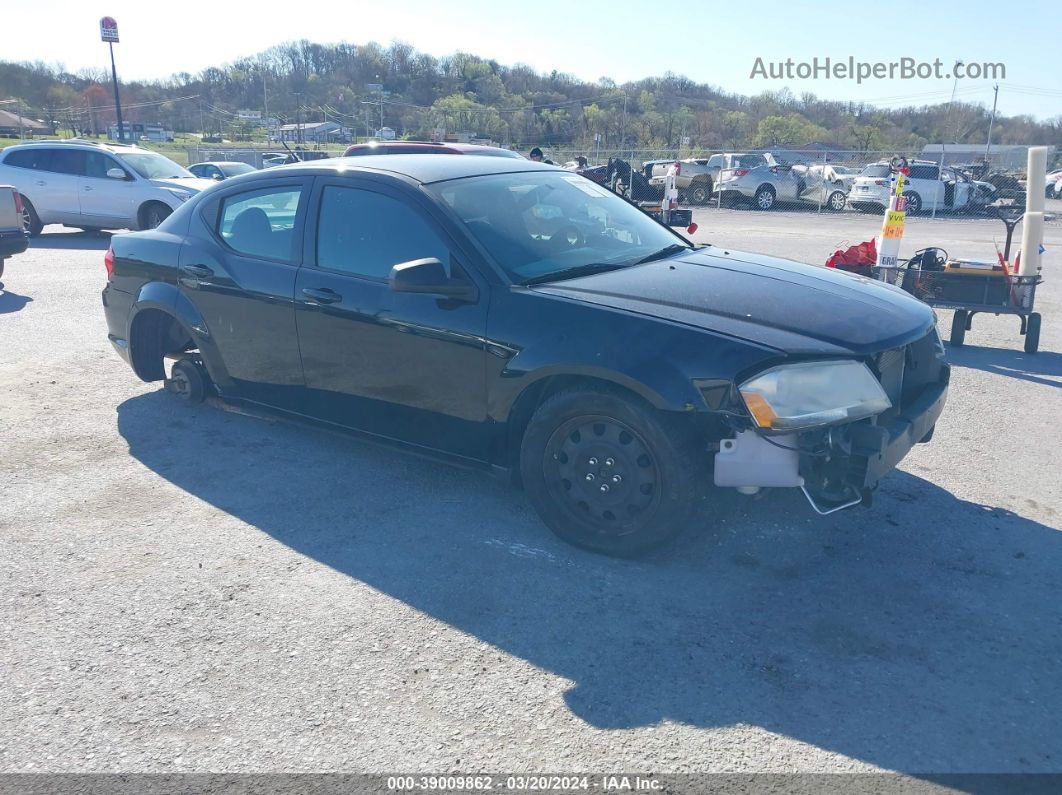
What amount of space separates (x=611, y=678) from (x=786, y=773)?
2.15 feet

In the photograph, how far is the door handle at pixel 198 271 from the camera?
5203 mm

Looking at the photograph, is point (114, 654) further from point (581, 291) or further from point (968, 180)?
point (968, 180)

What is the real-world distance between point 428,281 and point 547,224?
2.95 ft

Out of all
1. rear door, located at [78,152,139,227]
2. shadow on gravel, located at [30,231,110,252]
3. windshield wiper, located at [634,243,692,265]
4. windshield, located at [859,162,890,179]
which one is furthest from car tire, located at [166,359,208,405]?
windshield, located at [859,162,890,179]

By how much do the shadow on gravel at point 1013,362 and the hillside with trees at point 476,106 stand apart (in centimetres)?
5321

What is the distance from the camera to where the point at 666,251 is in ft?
15.8

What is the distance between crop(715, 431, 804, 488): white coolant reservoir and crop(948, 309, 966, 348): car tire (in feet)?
17.9

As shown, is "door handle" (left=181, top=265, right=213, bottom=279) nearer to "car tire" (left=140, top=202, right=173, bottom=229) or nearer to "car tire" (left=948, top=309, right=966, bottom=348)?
"car tire" (left=948, top=309, right=966, bottom=348)

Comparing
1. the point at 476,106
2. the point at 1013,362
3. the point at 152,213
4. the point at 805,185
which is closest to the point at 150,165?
the point at 152,213

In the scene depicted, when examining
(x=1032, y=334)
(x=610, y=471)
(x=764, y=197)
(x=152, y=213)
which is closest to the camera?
(x=610, y=471)

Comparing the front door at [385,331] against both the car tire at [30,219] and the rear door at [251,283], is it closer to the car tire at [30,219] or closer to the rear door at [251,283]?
the rear door at [251,283]

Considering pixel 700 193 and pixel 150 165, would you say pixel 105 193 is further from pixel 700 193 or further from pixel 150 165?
pixel 700 193

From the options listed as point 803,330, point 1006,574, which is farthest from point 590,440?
point 1006,574

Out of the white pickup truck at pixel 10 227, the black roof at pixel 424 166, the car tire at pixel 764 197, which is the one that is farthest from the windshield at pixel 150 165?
the car tire at pixel 764 197
